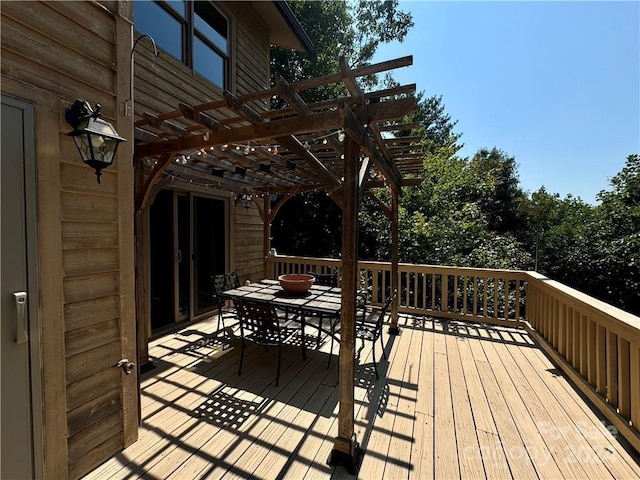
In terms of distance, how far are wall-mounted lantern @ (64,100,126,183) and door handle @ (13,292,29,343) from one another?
750 millimetres

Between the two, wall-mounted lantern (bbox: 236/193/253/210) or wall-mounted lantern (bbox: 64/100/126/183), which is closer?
wall-mounted lantern (bbox: 64/100/126/183)

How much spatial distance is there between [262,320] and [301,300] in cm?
65

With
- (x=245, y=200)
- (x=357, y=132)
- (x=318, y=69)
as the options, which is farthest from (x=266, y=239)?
Answer: (x=318, y=69)

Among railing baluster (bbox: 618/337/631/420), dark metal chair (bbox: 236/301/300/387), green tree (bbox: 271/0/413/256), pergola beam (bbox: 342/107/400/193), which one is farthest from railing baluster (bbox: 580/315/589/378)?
green tree (bbox: 271/0/413/256)

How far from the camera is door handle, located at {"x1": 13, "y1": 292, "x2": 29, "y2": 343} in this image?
1461mm

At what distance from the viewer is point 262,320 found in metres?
2.98

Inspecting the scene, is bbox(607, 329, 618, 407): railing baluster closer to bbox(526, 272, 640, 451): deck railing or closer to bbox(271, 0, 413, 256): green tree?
bbox(526, 272, 640, 451): deck railing

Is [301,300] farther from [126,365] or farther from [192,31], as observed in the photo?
[192,31]

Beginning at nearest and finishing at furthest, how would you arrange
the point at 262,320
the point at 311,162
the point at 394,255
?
1. the point at 311,162
2. the point at 262,320
3. the point at 394,255

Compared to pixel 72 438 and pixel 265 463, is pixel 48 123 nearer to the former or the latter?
pixel 72 438

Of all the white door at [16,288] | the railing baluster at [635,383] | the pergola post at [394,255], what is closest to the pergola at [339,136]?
the white door at [16,288]

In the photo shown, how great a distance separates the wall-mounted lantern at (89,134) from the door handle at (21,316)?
2.46 feet

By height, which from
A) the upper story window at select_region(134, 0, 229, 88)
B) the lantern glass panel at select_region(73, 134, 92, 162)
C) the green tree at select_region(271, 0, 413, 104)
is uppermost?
the green tree at select_region(271, 0, 413, 104)

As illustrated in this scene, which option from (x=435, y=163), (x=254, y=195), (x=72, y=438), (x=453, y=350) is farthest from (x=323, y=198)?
(x=72, y=438)
